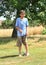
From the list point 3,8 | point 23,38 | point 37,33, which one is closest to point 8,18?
point 3,8

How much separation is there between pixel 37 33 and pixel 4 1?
6396 millimetres

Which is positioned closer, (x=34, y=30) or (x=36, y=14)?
(x=36, y=14)

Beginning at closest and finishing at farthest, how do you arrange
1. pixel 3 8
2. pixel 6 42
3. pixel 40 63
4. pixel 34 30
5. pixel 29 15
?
pixel 40 63, pixel 6 42, pixel 29 15, pixel 3 8, pixel 34 30

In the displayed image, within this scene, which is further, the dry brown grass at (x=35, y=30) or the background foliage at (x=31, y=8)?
the dry brown grass at (x=35, y=30)

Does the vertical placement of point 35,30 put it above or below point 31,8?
below

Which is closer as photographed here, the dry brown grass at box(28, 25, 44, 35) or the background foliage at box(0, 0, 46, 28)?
the background foliage at box(0, 0, 46, 28)

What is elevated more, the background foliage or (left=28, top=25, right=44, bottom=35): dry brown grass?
the background foliage

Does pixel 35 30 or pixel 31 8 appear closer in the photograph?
pixel 31 8

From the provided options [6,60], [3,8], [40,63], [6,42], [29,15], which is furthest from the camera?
[3,8]

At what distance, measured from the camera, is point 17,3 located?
20.3m

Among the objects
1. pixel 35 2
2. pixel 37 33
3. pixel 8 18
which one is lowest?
pixel 37 33

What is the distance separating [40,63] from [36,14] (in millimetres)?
12290

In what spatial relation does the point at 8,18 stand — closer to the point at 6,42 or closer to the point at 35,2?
the point at 35,2

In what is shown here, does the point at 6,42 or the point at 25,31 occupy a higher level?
the point at 25,31
